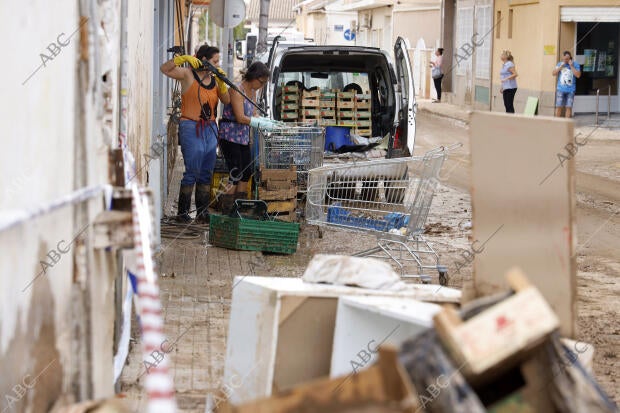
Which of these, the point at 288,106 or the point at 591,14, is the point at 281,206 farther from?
the point at 591,14

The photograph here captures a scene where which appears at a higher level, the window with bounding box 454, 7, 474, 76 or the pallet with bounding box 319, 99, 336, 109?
the window with bounding box 454, 7, 474, 76

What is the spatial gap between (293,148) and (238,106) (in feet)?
2.47

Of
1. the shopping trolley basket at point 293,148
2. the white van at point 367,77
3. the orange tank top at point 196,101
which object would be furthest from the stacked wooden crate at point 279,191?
the white van at point 367,77

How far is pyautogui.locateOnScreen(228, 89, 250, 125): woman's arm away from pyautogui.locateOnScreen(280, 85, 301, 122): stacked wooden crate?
8.54ft

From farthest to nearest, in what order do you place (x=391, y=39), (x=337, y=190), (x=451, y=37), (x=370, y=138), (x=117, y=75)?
1. (x=391, y=39)
2. (x=451, y=37)
3. (x=370, y=138)
4. (x=337, y=190)
5. (x=117, y=75)

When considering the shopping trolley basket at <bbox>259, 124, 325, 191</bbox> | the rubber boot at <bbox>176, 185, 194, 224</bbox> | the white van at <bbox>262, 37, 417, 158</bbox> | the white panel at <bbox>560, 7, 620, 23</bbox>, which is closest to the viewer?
the rubber boot at <bbox>176, 185, 194, 224</bbox>

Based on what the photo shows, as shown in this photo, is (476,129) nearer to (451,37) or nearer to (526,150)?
(526,150)

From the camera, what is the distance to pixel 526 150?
4820mm

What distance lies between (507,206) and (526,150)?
286 millimetres

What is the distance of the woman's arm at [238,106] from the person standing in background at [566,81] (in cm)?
1549

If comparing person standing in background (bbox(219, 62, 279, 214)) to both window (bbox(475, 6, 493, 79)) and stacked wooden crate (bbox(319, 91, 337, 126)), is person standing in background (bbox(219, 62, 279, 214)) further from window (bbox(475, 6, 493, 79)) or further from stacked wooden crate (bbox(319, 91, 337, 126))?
window (bbox(475, 6, 493, 79))

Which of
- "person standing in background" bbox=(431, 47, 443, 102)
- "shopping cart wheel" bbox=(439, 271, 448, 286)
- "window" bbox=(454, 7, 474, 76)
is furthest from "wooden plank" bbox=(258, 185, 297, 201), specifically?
"person standing in background" bbox=(431, 47, 443, 102)

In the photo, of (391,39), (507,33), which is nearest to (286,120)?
(507,33)

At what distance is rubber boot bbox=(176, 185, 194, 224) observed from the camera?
11.8 meters
